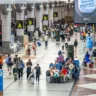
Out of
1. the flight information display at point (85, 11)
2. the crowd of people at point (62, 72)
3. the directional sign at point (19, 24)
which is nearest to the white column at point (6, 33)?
the directional sign at point (19, 24)

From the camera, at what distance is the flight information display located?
2583cm

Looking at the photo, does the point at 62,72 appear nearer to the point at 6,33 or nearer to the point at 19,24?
the point at 6,33

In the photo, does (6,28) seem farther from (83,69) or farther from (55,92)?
(55,92)

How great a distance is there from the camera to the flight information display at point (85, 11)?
25.8m

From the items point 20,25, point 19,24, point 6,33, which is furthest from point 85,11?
point 19,24

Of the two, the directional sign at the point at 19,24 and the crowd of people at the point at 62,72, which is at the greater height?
the directional sign at the point at 19,24

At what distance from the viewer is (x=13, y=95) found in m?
20.8

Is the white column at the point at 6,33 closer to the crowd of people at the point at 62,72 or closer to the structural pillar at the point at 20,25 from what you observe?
the structural pillar at the point at 20,25

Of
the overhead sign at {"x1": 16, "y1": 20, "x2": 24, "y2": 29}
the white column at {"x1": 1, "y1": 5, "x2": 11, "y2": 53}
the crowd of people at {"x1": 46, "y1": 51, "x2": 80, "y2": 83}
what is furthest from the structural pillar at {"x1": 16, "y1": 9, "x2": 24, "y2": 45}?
the crowd of people at {"x1": 46, "y1": 51, "x2": 80, "y2": 83}

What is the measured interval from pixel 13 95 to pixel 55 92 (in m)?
2.37

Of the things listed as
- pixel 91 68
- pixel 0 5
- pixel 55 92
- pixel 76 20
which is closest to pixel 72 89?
pixel 55 92

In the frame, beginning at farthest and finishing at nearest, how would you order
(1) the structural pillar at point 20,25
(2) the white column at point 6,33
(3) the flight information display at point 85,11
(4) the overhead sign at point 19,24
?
(1) the structural pillar at point 20,25 → (4) the overhead sign at point 19,24 → (2) the white column at point 6,33 → (3) the flight information display at point 85,11

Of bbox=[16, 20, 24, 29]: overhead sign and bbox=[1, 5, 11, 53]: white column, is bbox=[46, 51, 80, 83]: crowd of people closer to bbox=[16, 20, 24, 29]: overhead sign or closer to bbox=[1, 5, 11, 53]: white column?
bbox=[1, 5, 11, 53]: white column

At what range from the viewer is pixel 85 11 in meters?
26.0
